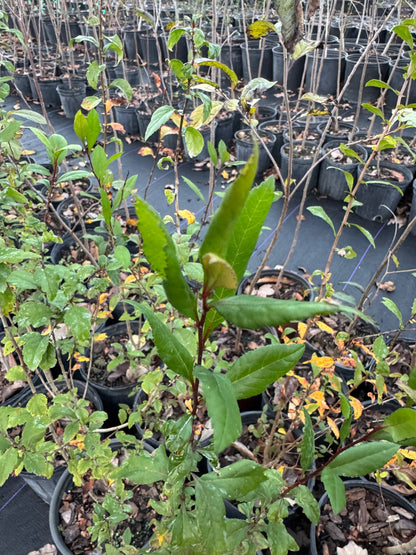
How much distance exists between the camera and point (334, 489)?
68cm

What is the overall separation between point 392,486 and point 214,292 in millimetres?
1499

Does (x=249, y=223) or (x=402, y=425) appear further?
(x=402, y=425)

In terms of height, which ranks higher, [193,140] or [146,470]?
[193,140]

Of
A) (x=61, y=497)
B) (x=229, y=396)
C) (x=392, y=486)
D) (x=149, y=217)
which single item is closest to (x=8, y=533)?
(x=61, y=497)

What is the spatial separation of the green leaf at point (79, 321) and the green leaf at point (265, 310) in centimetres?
55

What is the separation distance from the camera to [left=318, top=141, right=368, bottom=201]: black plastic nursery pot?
10.7ft

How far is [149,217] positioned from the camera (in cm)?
40

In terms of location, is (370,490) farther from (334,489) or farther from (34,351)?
(34,351)

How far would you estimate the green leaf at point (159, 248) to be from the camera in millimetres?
400

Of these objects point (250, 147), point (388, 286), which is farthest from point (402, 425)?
point (250, 147)

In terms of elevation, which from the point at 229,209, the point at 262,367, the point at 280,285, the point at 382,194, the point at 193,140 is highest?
the point at 229,209

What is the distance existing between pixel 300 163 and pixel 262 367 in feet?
9.82

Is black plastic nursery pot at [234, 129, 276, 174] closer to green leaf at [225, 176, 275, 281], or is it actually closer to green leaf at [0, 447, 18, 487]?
green leaf at [0, 447, 18, 487]

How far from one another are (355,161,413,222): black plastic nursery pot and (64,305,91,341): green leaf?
2656 mm
